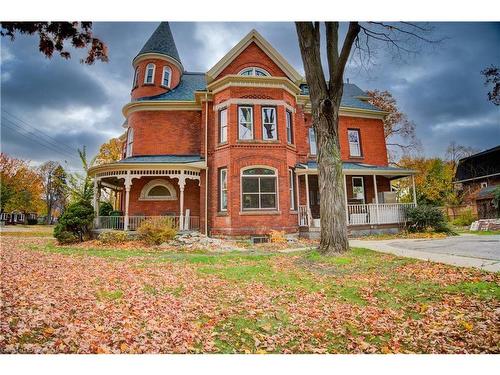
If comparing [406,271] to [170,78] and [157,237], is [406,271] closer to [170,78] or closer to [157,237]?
[157,237]

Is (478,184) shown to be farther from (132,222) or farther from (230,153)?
(132,222)

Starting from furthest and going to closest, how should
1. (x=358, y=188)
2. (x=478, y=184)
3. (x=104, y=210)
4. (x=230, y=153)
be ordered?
1. (x=478, y=184)
2. (x=358, y=188)
3. (x=104, y=210)
4. (x=230, y=153)

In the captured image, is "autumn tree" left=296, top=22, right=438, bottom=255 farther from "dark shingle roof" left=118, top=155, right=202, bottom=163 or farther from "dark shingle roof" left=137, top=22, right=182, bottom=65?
"dark shingle roof" left=137, top=22, right=182, bottom=65

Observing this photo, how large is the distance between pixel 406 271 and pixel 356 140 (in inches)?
518

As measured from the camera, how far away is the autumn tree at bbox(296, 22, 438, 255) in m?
7.04

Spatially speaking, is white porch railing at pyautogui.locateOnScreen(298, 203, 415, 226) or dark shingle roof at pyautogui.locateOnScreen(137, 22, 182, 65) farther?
dark shingle roof at pyautogui.locateOnScreen(137, 22, 182, 65)

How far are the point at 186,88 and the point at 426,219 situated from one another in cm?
1478

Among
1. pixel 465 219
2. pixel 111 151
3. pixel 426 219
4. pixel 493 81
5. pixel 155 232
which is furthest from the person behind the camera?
pixel 111 151

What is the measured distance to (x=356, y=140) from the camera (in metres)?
17.4

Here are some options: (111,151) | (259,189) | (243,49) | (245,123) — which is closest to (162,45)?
(243,49)

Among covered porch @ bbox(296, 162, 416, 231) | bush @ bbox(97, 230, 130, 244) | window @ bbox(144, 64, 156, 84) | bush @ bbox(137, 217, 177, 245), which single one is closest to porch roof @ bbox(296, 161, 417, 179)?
covered porch @ bbox(296, 162, 416, 231)

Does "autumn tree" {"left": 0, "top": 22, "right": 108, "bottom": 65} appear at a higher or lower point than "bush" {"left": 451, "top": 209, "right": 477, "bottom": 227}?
higher

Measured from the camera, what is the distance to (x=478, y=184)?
21.7 m

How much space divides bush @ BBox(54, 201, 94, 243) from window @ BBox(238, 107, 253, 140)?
24.6 ft
